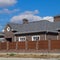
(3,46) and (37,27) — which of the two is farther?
(37,27)

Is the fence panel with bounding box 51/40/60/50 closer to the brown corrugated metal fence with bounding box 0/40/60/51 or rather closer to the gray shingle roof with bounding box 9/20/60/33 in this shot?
the brown corrugated metal fence with bounding box 0/40/60/51

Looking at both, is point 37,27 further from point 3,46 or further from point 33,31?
point 3,46

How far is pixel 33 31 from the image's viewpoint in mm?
48375

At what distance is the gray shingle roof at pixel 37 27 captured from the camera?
48812mm

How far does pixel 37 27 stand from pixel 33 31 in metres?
2.92

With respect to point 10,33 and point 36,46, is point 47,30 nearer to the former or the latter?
point 36,46

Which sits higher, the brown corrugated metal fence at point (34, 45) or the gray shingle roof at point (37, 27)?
the gray shingle roof at point (37, 27)

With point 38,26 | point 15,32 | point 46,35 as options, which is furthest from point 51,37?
point 15,32

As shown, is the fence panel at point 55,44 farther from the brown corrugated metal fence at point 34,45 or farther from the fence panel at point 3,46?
the fence panel at point 3,46

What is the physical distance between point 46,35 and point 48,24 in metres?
5.99

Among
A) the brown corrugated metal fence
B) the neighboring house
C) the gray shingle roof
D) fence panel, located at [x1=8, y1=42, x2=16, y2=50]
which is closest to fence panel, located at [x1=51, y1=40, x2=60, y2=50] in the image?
the brown corrugated metal fence

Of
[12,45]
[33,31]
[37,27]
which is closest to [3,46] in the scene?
[12,45]

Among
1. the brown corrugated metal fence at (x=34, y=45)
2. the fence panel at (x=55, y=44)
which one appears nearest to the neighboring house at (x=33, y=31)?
the brown corrugated metal fence at (x=34, y=45)

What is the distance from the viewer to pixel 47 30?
4541 centimetres
